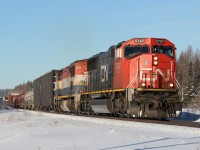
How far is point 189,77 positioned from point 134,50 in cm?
5038

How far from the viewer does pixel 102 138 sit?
10.7 meters

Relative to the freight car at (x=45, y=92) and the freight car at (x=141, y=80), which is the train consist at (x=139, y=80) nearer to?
the freight car at (x=141, y=80)

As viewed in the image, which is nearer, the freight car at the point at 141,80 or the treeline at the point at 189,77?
the freight car at the point at 141,80

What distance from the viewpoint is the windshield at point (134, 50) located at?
766 inches

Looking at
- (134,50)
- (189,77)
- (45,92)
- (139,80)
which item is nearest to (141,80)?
(139,80)

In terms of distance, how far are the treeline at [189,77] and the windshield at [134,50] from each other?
15523mm

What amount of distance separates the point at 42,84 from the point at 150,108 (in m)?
28.5

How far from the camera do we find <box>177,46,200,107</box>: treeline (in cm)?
5134

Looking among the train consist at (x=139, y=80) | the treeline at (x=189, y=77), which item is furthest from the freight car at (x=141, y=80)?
the treeline at (x=189, y=77)

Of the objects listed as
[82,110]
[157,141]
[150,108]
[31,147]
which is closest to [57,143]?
[31,147]

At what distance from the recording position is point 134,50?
64.5 ft

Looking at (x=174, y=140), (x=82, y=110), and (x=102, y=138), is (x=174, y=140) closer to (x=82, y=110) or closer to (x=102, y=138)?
(x=102, y=138)

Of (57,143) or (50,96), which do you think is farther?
(50,96)

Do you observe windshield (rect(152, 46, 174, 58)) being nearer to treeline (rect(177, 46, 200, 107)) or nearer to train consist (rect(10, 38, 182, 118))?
train consist (rect(10, 38, 182, 118))
